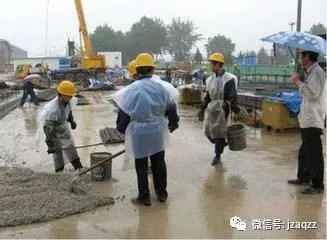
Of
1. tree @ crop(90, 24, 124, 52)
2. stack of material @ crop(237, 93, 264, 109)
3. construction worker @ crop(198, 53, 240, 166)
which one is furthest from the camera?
tree @ crop(90, 24, 124, 52)

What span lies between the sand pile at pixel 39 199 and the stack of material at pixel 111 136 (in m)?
3.11

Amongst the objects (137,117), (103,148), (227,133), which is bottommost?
(103,148)

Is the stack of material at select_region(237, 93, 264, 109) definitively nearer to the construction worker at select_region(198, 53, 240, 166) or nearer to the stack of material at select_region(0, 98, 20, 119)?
the construction worker at select_region(198, 53, 240, 166)

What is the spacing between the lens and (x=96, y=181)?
6199 millimetres

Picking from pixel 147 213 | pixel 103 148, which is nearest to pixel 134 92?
pixel 147 213

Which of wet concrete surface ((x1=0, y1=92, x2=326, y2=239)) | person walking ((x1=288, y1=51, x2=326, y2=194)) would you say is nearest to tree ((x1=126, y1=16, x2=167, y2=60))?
wet concrete surface ((x1=0, y1=92, x2=326, y2=239))

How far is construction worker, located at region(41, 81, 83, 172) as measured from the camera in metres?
6.21

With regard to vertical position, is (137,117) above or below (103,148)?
above

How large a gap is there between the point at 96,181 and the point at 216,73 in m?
2.36

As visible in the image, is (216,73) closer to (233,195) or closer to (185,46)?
(233,195)

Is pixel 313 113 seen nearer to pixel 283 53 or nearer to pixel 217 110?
pixel 217 110

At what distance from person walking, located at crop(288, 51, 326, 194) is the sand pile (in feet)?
Answer: 7.70

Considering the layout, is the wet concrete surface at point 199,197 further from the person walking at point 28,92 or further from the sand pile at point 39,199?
the person walking at point 28,92

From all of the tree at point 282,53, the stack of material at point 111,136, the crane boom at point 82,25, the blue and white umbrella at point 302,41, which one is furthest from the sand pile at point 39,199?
the crane boom at point 82,25
